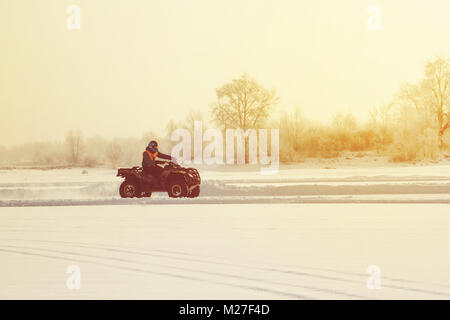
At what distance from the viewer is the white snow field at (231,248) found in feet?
21.2

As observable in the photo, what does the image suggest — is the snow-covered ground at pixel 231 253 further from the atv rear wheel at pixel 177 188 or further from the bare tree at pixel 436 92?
the bare tree at pixel 436 92

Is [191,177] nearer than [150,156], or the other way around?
[150,156]

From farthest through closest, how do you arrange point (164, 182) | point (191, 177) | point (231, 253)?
point (191, 177) < point (164, 182) < point (231, 253)

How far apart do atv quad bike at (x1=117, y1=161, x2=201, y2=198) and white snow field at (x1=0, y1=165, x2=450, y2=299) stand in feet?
1.52

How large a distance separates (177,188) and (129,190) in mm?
1554

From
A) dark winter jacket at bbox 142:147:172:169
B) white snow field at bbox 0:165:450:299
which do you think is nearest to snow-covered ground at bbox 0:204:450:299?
white snow field at bbox 0:165:450:299

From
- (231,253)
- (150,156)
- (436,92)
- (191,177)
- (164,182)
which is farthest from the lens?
(436,92)

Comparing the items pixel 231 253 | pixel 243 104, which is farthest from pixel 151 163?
pixel 243 104

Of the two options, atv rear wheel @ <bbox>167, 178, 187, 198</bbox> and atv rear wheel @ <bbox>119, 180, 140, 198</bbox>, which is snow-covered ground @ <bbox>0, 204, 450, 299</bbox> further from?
atv rear wheel @ <bbox>119, 180, 140, 198</bbox>

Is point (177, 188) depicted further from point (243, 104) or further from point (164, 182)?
point (243, 104)

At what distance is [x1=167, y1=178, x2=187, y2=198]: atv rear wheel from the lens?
676 inches

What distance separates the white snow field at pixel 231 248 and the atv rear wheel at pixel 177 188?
1.12 ft

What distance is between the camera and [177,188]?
1730cm

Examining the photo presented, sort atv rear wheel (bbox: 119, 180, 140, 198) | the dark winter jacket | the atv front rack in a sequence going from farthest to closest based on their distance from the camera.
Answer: atv rear wheel (bbox: 119, 180, 140, 198)
the atv front rack
the dark winter jacket
